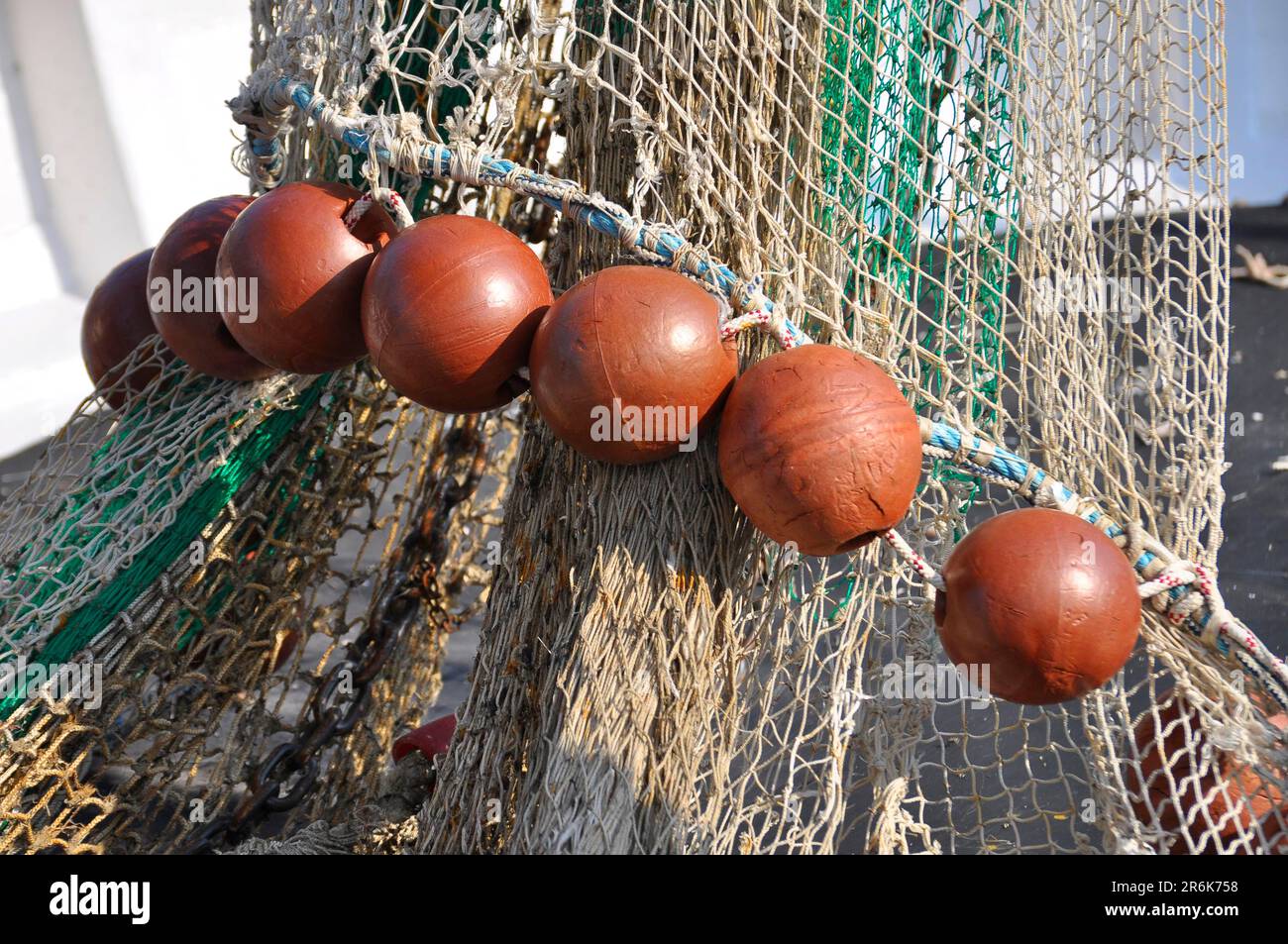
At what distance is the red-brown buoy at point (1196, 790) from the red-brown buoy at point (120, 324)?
70.1 inches

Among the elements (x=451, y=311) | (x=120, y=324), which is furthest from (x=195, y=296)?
(x=451, y=311)

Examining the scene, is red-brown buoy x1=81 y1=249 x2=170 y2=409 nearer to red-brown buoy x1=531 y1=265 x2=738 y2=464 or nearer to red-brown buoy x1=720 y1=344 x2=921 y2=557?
red-brown buoy x1=531 y1=265 x2=738 y2=464

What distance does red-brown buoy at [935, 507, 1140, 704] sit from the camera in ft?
4.97

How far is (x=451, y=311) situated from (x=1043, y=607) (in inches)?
33.7

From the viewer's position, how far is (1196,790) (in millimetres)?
1638

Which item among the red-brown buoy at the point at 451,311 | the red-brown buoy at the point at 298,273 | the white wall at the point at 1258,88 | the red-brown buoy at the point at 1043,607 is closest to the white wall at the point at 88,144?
→ the red-brown buoy at the point at 298,273

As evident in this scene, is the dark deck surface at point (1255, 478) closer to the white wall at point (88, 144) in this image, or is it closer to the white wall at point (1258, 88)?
the white wall at point (88, 144)

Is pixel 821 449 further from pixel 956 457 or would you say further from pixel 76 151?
pixel 76 151

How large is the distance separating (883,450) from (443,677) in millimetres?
1909

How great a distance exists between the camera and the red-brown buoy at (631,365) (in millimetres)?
1571

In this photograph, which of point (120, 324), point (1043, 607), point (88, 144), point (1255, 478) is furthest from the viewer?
point (88, 144)

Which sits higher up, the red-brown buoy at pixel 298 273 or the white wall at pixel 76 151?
the red-brown buoy at pixel 298 273
